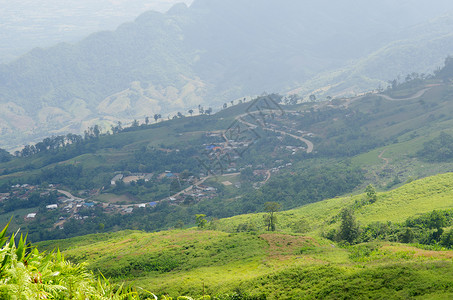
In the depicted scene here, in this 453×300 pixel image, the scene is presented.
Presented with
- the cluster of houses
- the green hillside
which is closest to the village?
the cluster of houses

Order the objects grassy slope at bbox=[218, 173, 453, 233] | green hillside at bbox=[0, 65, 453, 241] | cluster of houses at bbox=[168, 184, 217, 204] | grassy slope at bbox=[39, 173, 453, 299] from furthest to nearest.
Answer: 1. cluster of houses at bbox=[168, 184, 217, 204]
2. green hillside at bbox=[0, 65, 453, 241]
3. grassy slope at bbox=[218, 173, 453, 233]
4. grassy slope at bbox=[39, 173, 453, 299]

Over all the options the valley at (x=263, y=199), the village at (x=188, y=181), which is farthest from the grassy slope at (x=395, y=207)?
the village at (x=188, y=181)

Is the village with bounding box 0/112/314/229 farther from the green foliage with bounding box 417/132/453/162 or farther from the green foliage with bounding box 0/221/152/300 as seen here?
the green foliage with bounding box 0/221/152/300

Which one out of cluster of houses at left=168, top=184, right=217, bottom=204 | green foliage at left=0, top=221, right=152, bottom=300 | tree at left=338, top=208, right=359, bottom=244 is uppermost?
green foliage at left=0, top=221, right=152, bottom=300

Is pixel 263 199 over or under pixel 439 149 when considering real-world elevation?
under

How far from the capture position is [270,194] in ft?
250

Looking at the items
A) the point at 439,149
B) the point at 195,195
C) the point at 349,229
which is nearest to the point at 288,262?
the point at 349,229

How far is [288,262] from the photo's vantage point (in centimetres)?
2491

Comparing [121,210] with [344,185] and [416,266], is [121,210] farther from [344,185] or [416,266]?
[416,266]

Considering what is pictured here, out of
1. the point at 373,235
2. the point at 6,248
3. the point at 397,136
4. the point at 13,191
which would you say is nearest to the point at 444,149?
the point at 397,136

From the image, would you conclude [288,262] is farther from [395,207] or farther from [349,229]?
[395,207]

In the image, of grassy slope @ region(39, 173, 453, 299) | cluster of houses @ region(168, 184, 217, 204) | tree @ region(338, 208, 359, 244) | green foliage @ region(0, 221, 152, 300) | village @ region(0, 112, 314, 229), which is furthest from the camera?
cluster of houses @ region(168, 184, 217, 204)

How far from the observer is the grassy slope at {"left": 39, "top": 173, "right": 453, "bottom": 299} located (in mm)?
16656

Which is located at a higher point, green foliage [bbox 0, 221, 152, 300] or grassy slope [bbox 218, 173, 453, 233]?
green foliage [bbox 0, 221, 152, 300]
